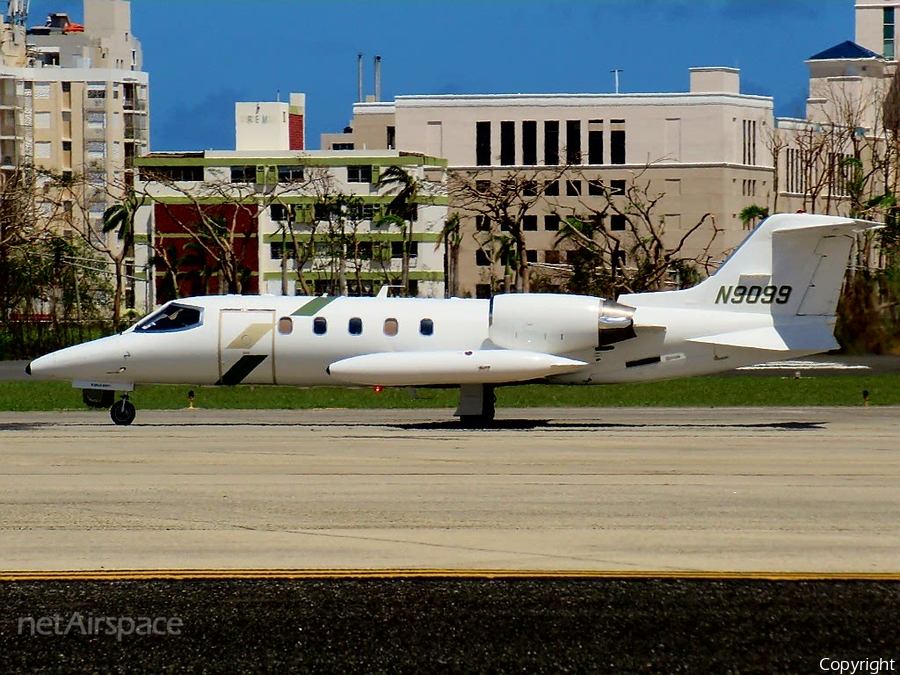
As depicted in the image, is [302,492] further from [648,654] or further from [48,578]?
[648,654]

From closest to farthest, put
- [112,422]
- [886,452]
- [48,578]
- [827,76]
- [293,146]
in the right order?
1. [48,578]
2. [886,452]
3. [112,422]
4. [293,146]
5. [827,76]

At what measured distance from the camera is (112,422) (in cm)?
3102

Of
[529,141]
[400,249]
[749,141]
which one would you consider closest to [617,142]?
[529,141]

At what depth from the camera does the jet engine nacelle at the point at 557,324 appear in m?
29.1

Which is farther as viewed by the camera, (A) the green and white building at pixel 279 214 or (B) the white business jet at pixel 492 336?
(A) the green and white building at pixel 279 214

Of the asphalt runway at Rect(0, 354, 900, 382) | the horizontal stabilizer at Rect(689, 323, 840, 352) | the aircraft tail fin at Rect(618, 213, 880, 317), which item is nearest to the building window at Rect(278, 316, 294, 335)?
the aircraft tail fin at Rect(618, 213, 880, 317)

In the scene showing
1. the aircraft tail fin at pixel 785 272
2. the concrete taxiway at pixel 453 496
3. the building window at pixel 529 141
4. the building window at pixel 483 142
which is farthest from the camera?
the building window at pixel 483 142

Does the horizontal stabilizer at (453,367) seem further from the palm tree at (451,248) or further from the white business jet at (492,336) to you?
the palm tree at (451,248)

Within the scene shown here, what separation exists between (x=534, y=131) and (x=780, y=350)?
455ft

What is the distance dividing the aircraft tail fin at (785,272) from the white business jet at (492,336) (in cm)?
2

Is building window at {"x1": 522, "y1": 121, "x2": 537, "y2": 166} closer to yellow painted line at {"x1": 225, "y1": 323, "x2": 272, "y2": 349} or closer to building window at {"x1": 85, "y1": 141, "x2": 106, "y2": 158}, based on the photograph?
building window at {"x1": 85, "y1": 141, "x2": 106, "y2": 158}

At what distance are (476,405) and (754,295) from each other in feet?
18.5

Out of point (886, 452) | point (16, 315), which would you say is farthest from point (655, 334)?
point (16, 315)

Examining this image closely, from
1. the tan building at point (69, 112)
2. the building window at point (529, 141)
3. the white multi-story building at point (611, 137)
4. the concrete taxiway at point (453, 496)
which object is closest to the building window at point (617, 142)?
the white multi-story building at point (611, 137)
